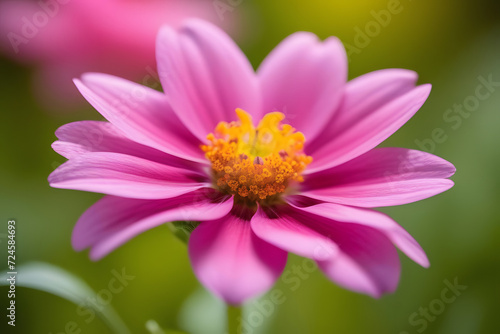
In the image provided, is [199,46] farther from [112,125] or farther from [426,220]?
[426,220]

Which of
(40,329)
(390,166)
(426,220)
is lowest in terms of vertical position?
(40,329)

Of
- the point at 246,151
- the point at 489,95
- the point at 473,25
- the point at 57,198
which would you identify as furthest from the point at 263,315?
the point at 473,25

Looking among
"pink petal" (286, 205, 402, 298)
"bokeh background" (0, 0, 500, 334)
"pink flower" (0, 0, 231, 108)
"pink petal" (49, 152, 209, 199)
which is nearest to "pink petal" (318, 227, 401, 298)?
"pink petal" (286, 205, 402, 298)

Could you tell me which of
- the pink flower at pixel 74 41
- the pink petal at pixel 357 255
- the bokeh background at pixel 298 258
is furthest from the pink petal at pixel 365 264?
the pink flower at pixel 74 41

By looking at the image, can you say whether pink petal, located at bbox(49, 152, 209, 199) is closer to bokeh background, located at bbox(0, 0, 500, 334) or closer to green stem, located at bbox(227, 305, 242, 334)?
green stem, located at bbox(227, 305, 242, 334)

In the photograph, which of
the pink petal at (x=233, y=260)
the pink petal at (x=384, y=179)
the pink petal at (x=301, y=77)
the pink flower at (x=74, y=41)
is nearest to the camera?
the pink petal at (x=233, y=260)

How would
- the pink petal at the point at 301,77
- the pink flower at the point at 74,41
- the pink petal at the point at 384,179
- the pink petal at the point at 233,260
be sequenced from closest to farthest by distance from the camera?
1. the pink petal at the point at 233,260
2. the pink petal at the point at 384,179
3. the pink petal at the point at 301,77
4. the pink flower at the point at 74,41

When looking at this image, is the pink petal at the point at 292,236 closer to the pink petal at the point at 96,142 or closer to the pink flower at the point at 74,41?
the pink petal at the point at 96,142
